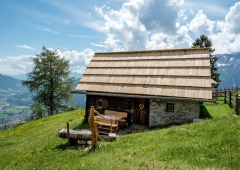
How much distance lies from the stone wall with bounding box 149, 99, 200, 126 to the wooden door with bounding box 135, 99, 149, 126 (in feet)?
2.52

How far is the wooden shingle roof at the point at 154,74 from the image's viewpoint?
18531 millimetres

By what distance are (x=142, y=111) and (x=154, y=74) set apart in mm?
3472

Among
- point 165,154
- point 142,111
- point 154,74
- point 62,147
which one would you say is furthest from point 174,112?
point 165,154

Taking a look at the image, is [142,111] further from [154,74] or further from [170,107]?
[154,74]

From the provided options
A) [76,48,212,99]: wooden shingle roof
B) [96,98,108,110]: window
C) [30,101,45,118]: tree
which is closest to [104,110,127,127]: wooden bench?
[96,98,108,110]: window

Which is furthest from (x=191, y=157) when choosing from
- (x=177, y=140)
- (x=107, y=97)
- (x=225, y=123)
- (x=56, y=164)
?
(x=107, y=97)

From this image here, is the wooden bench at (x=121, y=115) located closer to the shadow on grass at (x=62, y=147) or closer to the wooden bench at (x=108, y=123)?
the wooden bench at (x=108, y=123)

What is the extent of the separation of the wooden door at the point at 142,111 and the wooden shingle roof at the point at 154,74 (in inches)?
42.3

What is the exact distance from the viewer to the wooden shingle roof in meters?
18.5

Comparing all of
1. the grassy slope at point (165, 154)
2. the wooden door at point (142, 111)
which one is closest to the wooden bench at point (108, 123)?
the wooden door at point (142, 111)

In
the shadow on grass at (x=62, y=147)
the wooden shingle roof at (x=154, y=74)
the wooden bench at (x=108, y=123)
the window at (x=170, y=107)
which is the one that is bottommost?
the shadow on grass at (x=62, y=147)

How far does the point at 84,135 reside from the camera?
13.9m

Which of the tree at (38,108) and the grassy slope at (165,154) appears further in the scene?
the tree at (38,108)

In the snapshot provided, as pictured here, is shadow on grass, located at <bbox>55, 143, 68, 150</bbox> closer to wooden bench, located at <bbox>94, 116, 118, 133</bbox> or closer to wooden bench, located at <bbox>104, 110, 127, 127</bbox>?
wooden bench, located at <bbox>94, 116, 118, 133</bbox>
